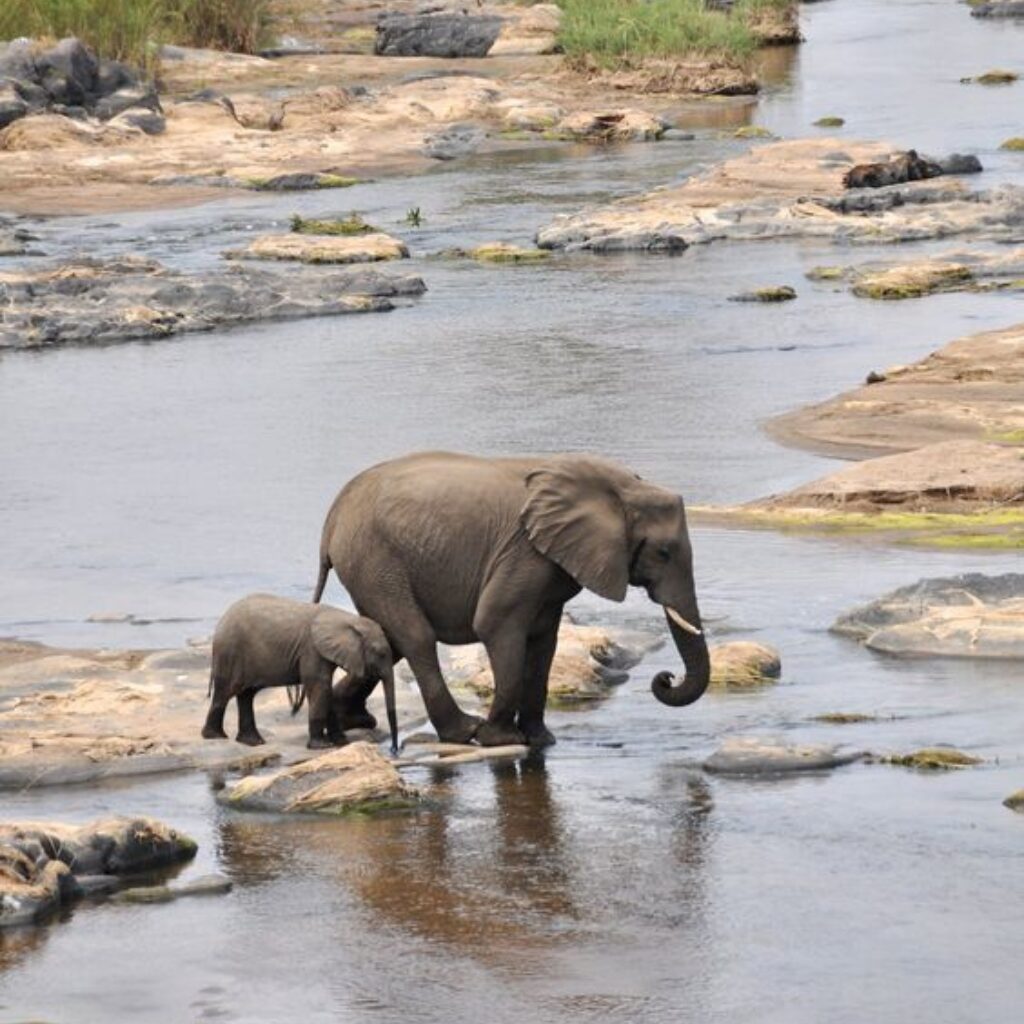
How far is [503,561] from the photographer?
12602mm

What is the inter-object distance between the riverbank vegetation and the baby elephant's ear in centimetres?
3847

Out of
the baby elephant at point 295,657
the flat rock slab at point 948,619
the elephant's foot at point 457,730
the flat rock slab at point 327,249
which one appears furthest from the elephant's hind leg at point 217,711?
the flat rock slab at point 327,249

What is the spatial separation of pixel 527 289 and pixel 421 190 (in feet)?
30.4

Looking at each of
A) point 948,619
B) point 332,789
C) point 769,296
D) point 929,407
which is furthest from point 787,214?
point 332,789

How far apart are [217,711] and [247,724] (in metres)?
0.14

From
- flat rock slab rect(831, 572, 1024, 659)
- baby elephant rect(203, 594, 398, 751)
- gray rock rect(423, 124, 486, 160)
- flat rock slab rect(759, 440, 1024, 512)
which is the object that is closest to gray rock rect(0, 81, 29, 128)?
gray rock rect(423, 124, 486, 160)

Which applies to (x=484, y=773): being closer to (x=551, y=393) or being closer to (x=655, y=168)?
(x=551, y=393)

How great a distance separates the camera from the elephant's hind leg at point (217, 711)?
12688mm

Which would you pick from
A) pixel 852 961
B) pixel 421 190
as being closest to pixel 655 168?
pixel 421 190

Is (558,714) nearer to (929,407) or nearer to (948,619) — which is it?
(948,619)

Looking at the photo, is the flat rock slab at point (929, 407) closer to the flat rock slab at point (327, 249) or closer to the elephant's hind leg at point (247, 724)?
the elephant's hind leg at point (247, 724)

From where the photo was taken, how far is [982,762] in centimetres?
1170

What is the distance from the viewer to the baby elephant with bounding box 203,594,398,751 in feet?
40.9

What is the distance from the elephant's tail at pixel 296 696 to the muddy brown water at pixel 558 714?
1.07 meters
